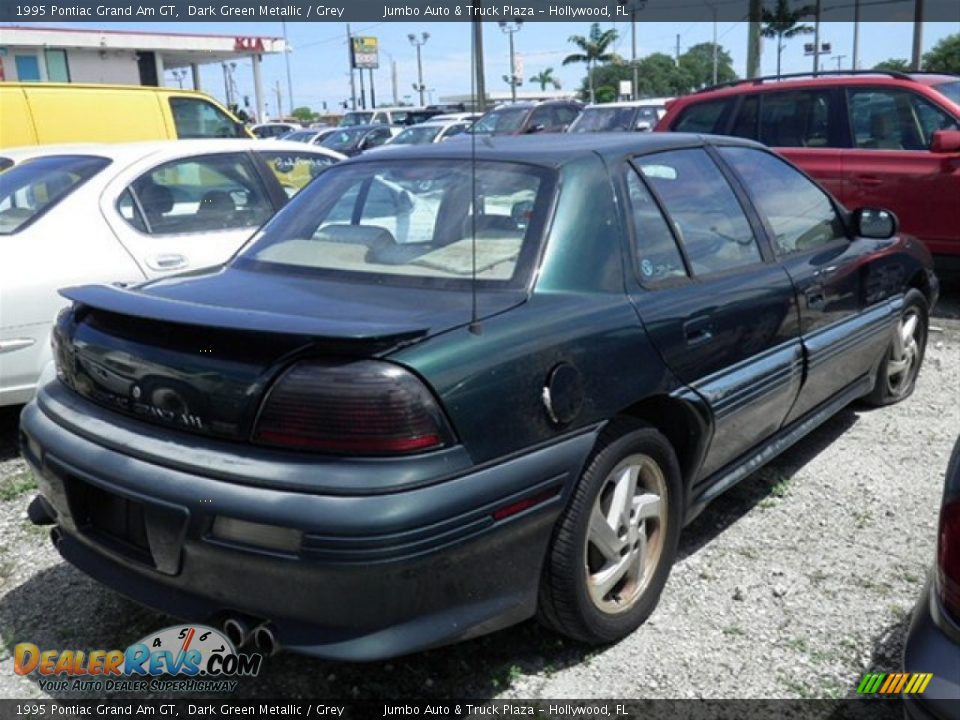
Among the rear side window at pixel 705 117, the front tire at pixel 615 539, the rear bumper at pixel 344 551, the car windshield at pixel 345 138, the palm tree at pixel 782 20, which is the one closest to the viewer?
the rear bumper at pixel 344 551

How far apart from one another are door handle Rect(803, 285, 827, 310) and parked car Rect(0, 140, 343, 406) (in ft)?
8.68

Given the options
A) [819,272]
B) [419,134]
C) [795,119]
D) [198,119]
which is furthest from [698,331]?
[419,134]

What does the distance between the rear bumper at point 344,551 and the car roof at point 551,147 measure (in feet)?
3.56

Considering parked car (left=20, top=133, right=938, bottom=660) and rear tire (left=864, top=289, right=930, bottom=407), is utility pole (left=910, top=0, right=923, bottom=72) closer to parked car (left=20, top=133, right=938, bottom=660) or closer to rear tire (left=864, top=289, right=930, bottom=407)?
rear tire (left=864, top=289, right=930, bottom=407)

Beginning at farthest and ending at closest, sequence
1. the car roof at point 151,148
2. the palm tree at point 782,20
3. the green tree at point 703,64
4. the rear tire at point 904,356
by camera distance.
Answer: the green tree at point 703,64 < the palm tree at point 782,20 < the car roof at point 151,148 < the rear tire at point 904,356

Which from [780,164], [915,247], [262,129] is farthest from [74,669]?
[262,129]

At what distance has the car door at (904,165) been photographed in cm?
682

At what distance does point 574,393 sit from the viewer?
2.52 metres

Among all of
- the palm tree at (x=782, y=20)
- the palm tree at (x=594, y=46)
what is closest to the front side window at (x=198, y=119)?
the palm tree at (x=782, y=20)

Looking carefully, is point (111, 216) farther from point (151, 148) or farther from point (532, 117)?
point (532, 117)

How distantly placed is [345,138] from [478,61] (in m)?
18.5

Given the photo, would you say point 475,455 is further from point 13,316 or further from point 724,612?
point 13,316

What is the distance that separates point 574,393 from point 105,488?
1.29 metres

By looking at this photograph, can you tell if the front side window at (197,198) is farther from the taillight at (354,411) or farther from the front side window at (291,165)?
the taillight at (354,411)
